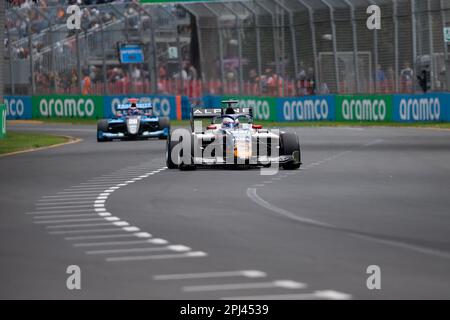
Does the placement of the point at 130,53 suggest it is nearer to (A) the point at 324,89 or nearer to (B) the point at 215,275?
(A) the point at 324,89

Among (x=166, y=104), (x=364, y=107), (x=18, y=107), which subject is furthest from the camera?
(x=18, y=107)

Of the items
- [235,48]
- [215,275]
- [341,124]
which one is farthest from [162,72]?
[215,275]

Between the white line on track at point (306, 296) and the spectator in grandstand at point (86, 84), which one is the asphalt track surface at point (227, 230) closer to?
the white line on track at point (306, 296)

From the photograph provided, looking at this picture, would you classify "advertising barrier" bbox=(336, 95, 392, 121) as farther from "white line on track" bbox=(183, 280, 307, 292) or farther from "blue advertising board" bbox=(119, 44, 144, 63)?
"white line on track" bbox=(183, 280, 307, 292)

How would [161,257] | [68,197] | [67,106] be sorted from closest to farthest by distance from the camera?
[161,257]
[68,197]
[67,106]

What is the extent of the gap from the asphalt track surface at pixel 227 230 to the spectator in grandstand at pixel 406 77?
1702 cm

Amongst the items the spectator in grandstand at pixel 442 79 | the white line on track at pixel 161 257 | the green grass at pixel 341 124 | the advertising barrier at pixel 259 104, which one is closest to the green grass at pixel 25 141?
the green grass at pixel 341 124

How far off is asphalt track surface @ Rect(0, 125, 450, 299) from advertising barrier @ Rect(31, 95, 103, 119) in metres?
28.6

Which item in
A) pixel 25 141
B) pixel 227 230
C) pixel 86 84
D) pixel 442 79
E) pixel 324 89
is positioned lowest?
pixel 227 230

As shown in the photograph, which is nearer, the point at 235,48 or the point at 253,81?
the point at 253,81

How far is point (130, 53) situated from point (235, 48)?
454 centimetres

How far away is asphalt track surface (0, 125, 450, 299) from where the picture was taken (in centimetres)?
934

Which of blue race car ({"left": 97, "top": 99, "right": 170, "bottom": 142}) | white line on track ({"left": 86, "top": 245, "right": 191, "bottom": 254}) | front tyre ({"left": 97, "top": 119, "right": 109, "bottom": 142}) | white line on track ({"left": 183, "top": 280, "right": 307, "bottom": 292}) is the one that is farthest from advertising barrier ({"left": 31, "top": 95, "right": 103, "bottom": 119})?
white line on track ({"left": 183, "top": 280, "right": 307, "bottom": 292})

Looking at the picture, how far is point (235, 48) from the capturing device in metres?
49.8
